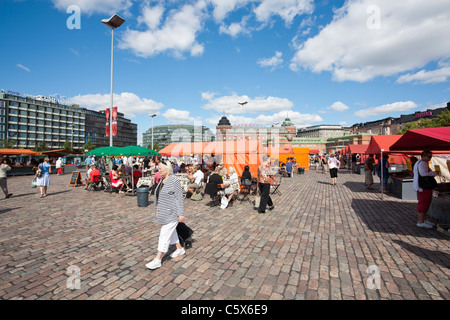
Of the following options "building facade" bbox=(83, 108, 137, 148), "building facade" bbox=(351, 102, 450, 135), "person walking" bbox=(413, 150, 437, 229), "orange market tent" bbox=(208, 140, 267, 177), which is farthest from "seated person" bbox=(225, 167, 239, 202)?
"building facade" bbox=(83, 108, 137, 148)

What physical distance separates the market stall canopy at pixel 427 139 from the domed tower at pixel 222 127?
428ft

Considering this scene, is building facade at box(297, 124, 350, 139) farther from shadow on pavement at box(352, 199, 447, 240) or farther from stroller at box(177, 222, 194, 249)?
stroller at box(177, 222, 194, 249)

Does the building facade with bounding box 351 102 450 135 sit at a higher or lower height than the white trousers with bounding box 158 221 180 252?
higher

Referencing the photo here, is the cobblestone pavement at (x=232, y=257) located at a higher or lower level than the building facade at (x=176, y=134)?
lower

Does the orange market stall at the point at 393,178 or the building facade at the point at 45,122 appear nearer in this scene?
the orange market stall at the point at 393,178

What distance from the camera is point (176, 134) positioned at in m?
160

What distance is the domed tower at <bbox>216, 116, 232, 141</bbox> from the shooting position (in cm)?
14000

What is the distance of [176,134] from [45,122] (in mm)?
79107

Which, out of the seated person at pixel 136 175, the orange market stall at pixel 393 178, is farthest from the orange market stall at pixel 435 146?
the seated person at pixel 136 175

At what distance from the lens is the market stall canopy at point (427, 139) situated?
477 cm

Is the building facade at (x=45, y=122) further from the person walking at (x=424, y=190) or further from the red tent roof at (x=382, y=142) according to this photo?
the person walking at (x=424, y=190)

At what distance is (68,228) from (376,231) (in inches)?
A: 339

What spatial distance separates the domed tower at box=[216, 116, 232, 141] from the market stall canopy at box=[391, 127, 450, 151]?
428 feet
